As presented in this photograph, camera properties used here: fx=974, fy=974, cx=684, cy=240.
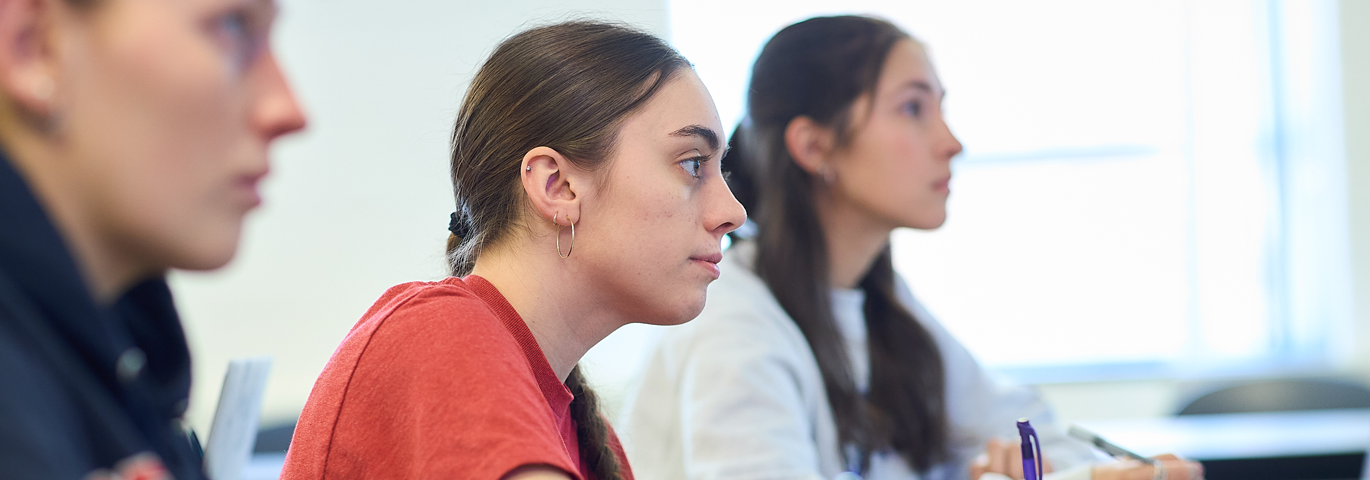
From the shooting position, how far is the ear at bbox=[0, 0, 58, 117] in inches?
14.4

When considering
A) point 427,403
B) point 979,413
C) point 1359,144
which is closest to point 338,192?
point 979,413

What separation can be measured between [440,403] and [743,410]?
629 millimetres

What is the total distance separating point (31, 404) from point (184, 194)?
106mm

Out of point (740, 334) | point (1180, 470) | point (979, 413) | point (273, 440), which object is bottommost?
point (273, 440)

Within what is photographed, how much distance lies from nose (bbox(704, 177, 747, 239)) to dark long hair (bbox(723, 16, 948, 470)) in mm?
507

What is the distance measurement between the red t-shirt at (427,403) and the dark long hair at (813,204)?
74 centimetres

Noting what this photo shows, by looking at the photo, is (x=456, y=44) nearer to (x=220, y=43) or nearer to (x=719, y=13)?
(x=719, y=13)

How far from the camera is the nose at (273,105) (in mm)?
440

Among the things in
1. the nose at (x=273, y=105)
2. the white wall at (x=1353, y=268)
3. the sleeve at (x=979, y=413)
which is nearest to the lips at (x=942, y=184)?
the sleeve at (x=979, y=413)

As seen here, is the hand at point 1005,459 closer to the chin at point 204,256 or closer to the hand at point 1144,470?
the hand at point 1144,470

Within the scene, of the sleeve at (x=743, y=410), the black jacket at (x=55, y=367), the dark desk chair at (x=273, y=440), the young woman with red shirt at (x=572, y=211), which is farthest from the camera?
the dark desk chair at (x=273, y=440)

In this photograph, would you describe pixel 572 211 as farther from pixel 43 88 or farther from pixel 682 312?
pixel 43 88

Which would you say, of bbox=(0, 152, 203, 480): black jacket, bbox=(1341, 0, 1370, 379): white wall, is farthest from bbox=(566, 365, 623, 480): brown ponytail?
bbox=(1341, 0, 1370, 379): white wall

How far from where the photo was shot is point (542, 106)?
3.04 feet
